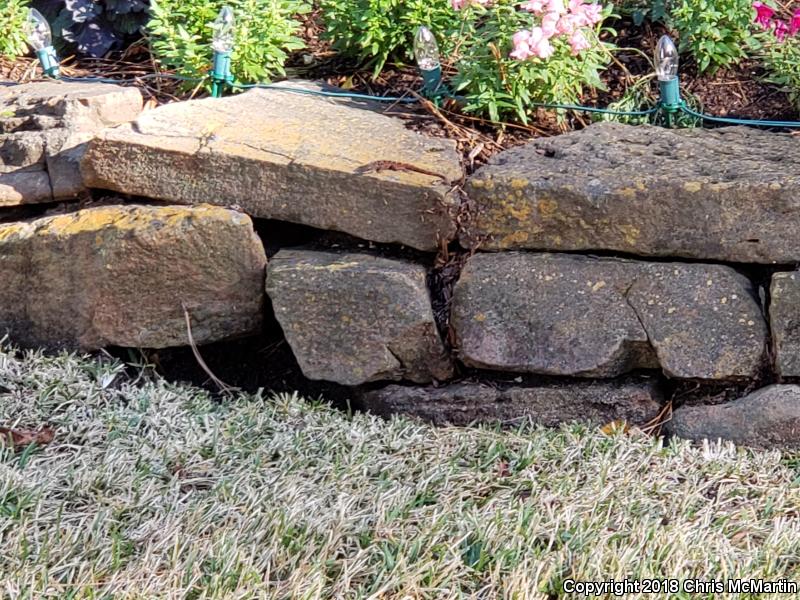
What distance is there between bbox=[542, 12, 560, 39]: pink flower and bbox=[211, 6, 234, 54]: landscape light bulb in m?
1.14

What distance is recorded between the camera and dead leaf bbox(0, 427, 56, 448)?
300 centimetres

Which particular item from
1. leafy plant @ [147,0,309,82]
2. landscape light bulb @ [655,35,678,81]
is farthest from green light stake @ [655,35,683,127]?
leafy plant @ [147,0,309,82]

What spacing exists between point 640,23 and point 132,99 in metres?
1.98

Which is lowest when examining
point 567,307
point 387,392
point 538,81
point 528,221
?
point 387,392

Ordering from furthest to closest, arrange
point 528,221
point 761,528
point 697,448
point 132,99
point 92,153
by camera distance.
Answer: point 132,99 → point 92,153 → point 528,221 → point 697,448 → point 761,528

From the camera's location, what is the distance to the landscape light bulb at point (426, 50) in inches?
138

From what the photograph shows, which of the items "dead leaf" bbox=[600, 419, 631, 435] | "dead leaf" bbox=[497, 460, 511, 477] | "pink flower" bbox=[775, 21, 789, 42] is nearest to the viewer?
"dead leaf" bbox=[497, 460, 511, 477]

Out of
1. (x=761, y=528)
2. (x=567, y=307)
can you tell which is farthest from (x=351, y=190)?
(x=761, y=528)

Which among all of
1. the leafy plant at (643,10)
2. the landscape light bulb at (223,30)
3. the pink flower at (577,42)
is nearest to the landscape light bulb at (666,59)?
the pink flower at (577,42)

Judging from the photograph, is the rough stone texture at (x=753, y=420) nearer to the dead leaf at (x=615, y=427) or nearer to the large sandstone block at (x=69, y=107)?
the dead leaf at (x=615, y=427)

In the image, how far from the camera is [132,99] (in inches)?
154

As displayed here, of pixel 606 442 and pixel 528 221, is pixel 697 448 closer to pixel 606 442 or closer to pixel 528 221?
pixel 606 442

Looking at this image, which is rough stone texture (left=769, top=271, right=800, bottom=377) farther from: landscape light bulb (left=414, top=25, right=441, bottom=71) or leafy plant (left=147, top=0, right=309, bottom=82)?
leafy plant (left=147, top=0, right=309, bottom=82)

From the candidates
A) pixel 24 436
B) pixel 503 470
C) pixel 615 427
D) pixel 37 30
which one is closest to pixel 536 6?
pixel 615 427
